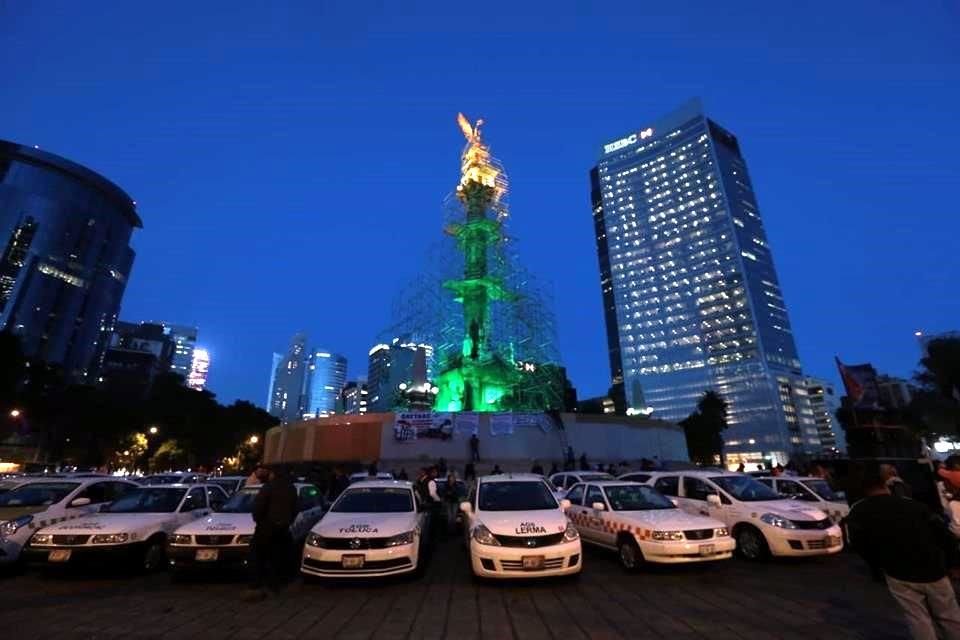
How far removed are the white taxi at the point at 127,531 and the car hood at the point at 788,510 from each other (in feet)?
39.1

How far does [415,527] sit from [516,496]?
2026 mm

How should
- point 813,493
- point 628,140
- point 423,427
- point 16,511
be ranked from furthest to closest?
1. point 628,140
2. point 423,427
3. point 813,493
4. point 16,511

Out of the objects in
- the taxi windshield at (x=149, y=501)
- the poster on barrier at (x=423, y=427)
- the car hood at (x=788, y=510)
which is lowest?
the car hood at (x=788, y=510)

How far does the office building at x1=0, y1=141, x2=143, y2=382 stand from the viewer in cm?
8119

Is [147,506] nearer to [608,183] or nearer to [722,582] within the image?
[722,582]

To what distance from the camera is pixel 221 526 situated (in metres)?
8.34

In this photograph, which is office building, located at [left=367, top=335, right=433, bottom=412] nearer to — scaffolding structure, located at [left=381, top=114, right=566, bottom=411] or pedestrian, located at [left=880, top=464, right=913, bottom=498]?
scaffolding structure, located at [left=381, top=114, right=566, bottom=411]

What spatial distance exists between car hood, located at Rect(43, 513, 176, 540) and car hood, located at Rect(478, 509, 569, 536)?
6460 mm

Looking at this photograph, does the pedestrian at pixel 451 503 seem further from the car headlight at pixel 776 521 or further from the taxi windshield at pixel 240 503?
the car headlight at pixel 776 521

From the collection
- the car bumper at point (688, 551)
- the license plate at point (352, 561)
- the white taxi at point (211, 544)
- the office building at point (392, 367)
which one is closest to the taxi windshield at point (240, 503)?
the white taxi at point (211, 544)

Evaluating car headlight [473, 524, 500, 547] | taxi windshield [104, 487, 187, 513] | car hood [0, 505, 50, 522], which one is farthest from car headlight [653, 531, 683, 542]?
car hood [0, 505, 50, 522]

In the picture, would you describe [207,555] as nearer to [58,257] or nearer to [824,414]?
[58,257]

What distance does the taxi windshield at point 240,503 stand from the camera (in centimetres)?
951

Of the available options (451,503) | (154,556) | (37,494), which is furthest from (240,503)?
(451,503)
